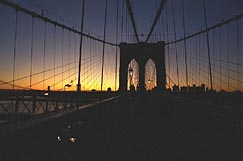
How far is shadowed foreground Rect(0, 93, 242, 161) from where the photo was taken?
0.78 m

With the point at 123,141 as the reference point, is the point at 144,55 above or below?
above

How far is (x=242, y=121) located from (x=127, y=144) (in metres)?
1.54

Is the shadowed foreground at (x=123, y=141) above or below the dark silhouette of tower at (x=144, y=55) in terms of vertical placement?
below

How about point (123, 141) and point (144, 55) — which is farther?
point (144, 55)

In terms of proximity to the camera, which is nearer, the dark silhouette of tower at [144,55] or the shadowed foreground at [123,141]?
the shadowed foreground at [123,141]

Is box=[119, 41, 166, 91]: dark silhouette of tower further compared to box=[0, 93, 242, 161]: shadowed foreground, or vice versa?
box=[119, 41, 166, 91]: dark silhouette of tower

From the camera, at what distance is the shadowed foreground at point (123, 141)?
0.78 metres

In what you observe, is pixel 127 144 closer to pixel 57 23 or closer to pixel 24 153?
pixel 24 153

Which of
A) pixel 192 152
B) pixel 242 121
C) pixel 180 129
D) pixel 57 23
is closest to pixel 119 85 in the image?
pixel 57 23

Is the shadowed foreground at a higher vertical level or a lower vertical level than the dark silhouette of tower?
lower

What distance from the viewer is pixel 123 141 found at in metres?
2.81

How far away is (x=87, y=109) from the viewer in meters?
1.56

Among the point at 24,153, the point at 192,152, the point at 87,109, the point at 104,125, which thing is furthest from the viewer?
the point at 104,125

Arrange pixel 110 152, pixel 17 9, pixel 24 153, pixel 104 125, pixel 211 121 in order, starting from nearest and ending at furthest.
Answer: pixel 24 153 < pixel 110 152 < pixel 211 121 < pixel 104 125 < pixel 17 9
